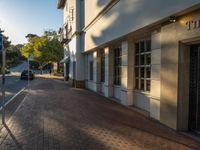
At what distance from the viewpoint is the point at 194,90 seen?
7586 millimetres

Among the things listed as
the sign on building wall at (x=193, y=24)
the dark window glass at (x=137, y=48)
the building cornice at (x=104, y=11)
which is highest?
the building cornice at (x=104, y=11)

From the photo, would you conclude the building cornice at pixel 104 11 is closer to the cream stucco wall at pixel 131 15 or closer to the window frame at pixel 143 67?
the cream stucco wall at pixel 131 15

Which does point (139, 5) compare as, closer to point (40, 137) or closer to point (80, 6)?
point (40, 137)

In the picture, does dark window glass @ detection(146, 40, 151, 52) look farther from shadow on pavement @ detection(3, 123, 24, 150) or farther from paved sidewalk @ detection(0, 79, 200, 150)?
shadow on pavement @ detection(3, 123, 24, 150)

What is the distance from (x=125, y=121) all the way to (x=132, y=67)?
3703 millimetres

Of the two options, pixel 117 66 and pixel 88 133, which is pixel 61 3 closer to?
pixel 117 66

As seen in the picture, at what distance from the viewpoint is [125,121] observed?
9039 mm

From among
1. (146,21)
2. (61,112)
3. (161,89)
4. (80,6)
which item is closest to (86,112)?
(61,112)

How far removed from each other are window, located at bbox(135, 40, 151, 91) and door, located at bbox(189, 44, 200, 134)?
3.17 meters

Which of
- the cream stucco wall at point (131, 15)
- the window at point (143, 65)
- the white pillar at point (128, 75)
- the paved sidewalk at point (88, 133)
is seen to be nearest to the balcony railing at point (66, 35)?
the cream stucco wall at point (131, 15)

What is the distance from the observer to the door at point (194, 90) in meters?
7.47

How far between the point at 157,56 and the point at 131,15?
2253mm

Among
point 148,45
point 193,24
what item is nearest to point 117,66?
point 148,45

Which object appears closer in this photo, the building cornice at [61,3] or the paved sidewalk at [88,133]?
the paved sidewalk at [88,133]
